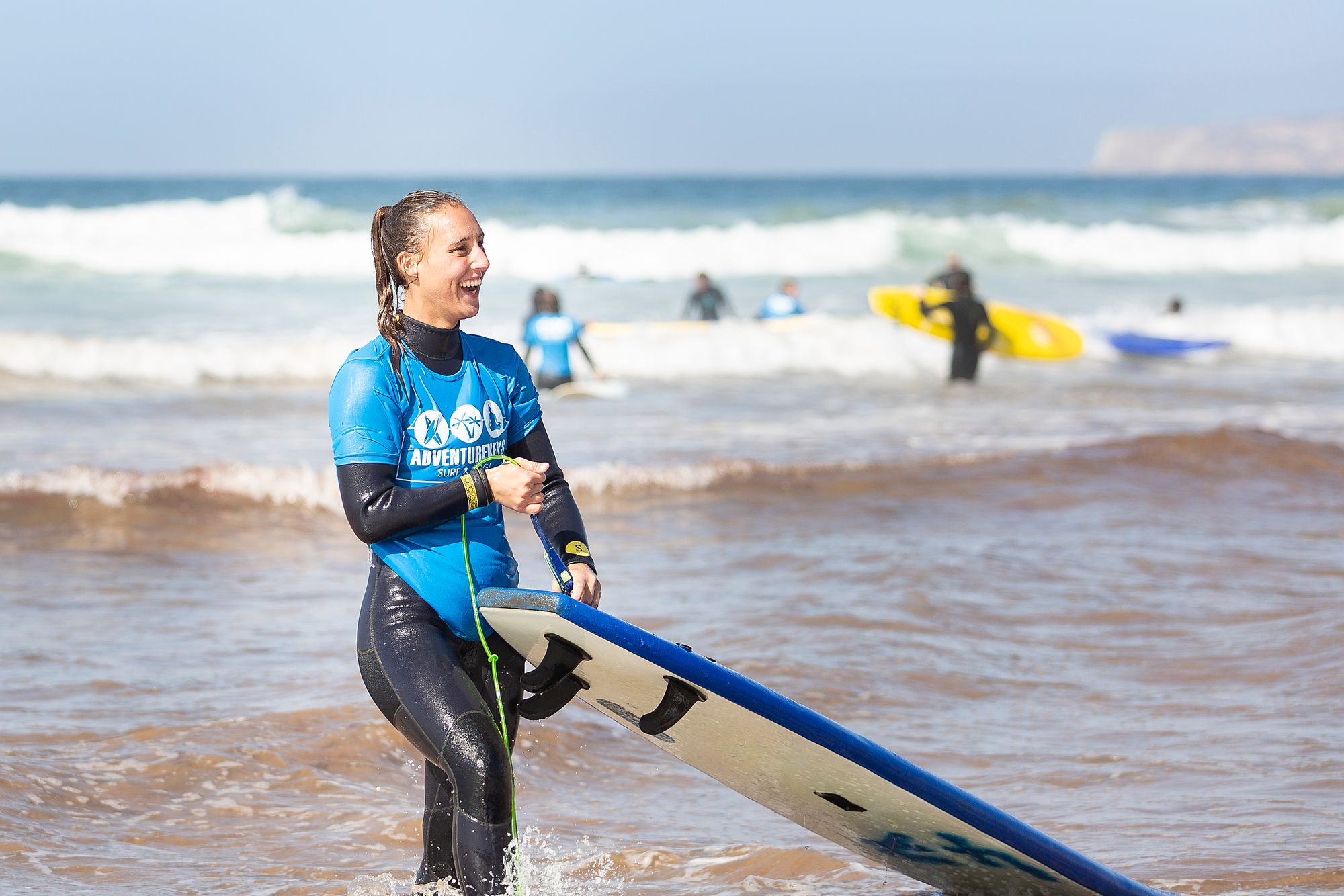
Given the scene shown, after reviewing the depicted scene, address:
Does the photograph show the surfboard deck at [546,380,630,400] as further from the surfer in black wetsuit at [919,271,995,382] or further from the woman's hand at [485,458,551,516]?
the woman's hand at [485,458,551,516]

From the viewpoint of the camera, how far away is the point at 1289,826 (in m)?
3.89

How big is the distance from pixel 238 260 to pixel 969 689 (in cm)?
2852

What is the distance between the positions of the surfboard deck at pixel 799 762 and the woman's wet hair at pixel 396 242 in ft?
1.80

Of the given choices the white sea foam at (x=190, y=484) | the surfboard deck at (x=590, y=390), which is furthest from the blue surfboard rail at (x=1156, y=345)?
the white sea foam at (x=190, y=484)

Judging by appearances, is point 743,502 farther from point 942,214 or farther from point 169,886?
point 942,214

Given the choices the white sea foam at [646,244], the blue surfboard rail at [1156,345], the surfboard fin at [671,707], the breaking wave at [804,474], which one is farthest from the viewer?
the white sea foam at [646,244]

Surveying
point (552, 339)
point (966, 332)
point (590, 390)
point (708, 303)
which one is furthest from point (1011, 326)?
point (552, 339)

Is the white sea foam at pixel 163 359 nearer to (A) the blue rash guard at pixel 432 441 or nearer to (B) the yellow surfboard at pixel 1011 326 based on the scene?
(B) the yellow surfboard at pixel 1011 326

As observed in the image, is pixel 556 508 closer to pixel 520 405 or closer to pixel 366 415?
pixel 520 405

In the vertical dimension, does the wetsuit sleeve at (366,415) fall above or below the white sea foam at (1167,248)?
below

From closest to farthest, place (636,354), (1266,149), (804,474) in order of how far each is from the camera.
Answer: (804,474), (636,354), (1266,149)

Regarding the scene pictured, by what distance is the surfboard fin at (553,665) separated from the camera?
260 cm

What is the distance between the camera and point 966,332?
15.9 metres

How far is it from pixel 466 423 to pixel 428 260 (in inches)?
12.8
